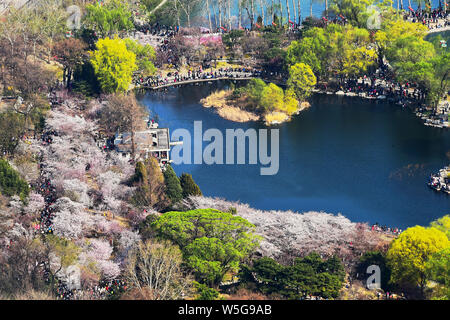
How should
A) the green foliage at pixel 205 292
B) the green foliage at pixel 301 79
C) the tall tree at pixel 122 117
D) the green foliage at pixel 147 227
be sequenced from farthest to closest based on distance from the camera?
1. the green foliage at pixel 301 79
2. the tall tree at pixel 122 117
3. the green foliage at pixel 147 227
4. the green foliage at pixel 205 292

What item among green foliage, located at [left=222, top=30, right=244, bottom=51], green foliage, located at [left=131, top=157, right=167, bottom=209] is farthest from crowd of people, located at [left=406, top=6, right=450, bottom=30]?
green foliage, located at [left=131, top=157, right=167, bottom=209]

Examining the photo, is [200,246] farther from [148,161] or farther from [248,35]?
[248,35]

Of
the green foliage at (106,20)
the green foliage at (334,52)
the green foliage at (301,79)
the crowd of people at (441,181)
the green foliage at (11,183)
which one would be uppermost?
the green foliage at (106,20)

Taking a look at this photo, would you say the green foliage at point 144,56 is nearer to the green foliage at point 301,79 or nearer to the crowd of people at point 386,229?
the green foliage at point 301,79

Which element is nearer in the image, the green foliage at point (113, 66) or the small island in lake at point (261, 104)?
the small island in lake at point (261, 104)

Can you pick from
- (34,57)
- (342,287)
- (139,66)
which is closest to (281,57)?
(139,66)

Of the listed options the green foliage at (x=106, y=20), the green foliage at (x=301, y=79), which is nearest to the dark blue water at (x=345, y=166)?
the green foliage at (x=301, y=79)
